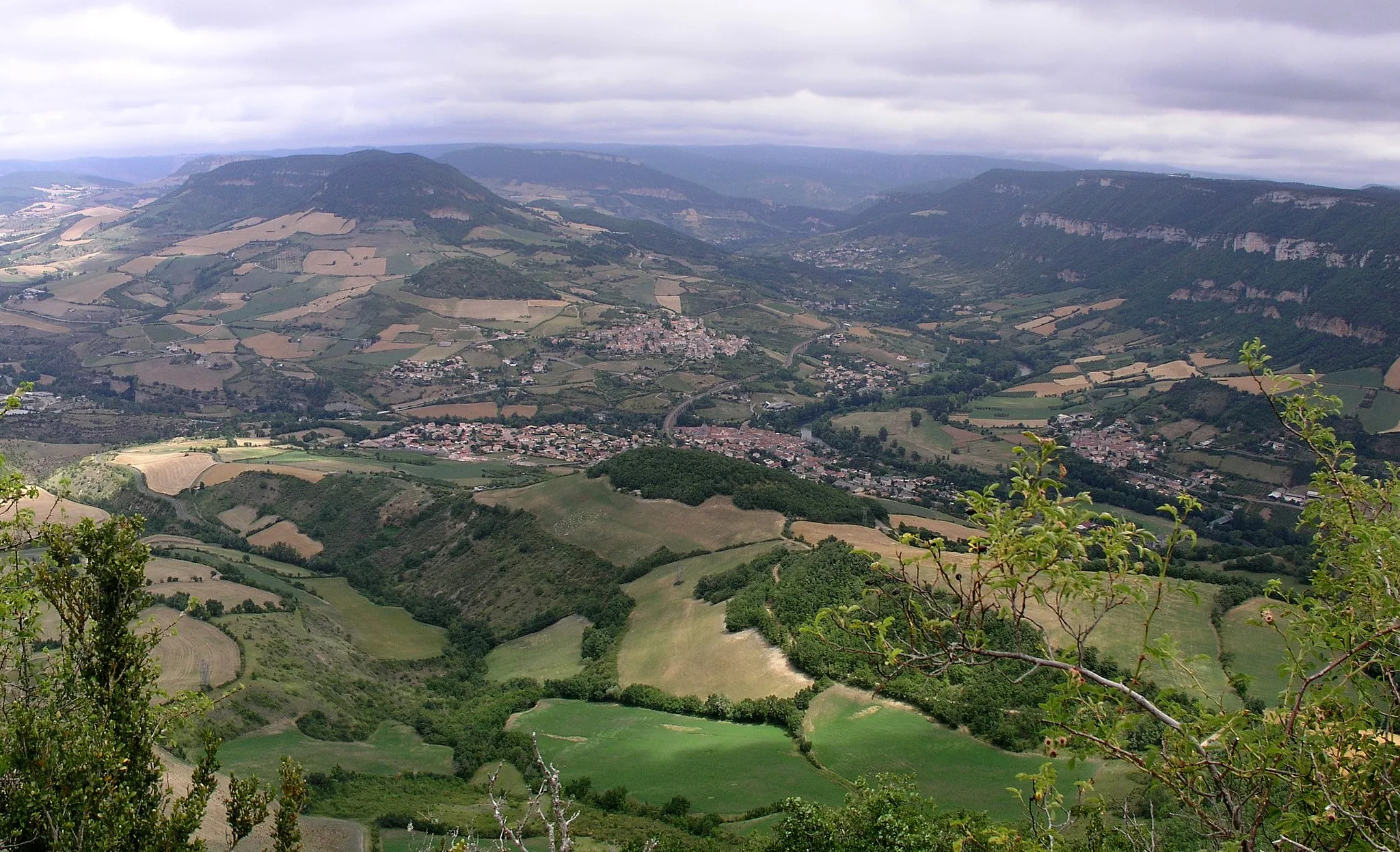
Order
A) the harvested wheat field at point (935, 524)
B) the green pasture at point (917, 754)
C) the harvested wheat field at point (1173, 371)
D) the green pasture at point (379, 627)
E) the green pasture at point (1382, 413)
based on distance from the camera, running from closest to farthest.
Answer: the green pasture at point (917, 754), the green pasture at point (379, 627), the harvested wheat field at point (935, 524), the green pasture at point (1382, 413), the harvested wheat field at point (1173, 371)

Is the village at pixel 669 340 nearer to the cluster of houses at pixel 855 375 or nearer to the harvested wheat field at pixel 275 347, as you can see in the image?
the cluster of houses at pixel 855 375

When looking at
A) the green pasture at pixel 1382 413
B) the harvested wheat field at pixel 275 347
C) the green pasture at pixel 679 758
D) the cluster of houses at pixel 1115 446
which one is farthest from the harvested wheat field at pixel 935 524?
the harvested wheat field at pixel 275 347

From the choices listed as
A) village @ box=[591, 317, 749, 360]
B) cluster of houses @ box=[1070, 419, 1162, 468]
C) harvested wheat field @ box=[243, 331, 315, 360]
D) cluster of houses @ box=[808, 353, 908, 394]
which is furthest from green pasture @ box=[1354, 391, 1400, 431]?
harvested wheat field @ box=[243, 331, 315, 360]

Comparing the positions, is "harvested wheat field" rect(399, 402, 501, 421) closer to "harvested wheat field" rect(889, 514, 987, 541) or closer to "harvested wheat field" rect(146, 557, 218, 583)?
"harvested wheat field" rect(146, 557, 218, 583)

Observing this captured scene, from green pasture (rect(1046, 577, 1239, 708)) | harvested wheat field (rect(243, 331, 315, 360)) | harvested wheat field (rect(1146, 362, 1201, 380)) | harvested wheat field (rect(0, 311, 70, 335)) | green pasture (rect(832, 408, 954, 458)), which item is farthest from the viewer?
harvested wheat field (rect(0, 311, 70, 335))

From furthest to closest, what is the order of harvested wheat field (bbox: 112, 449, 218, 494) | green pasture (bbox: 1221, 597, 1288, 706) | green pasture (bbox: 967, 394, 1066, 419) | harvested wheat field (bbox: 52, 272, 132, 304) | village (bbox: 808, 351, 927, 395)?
1. harvested wheat field (bbox: 52, 272, 132, 304)
2. village (bbox: 808, 351, 927, 395)
3. green pasture (bbox: 967, 394, 1066, 419)
4. harvested wheat field (bbox: 112, 449, 218, 494)
5. green pasture (bbox: 1221, 597, 1288, 706)

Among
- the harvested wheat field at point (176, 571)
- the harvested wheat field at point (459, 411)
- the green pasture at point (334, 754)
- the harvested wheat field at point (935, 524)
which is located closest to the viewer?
the green pasture at point (334, 754)

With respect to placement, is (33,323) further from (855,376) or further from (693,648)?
(693,648)
